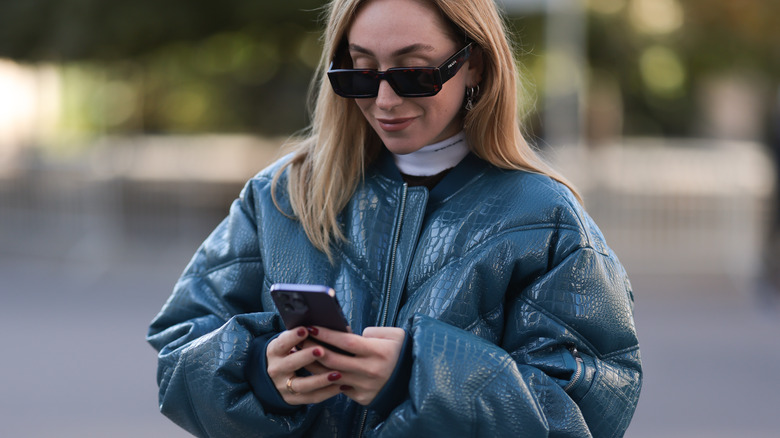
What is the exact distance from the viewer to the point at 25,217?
393 inches

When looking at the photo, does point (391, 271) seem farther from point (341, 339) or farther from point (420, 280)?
point (341, 339)

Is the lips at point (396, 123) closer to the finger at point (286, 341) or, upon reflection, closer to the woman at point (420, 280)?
the woman at point (420, 280)

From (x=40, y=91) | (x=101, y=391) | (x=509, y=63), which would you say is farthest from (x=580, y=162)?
(x=40, y=91)

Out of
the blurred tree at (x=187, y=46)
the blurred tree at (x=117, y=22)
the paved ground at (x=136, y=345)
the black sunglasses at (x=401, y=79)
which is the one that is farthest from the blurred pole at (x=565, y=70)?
the black sunglasses at (x=401, y=79)

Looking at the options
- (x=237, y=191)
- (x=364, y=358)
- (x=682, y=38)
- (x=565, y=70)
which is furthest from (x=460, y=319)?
(x=682, y=38)

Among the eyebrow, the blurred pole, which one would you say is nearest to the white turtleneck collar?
the eyebrow

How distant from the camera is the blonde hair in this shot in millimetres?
1822

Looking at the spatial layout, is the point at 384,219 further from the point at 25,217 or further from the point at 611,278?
the point at 25,217

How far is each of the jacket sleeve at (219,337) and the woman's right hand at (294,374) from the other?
0.08 m

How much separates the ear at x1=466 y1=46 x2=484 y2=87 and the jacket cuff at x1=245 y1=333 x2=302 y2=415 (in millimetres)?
636

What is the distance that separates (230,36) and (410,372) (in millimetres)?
10710

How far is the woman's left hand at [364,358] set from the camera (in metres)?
1.56

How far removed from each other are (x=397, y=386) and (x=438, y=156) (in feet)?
1.66

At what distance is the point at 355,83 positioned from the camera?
1782 millimetres
